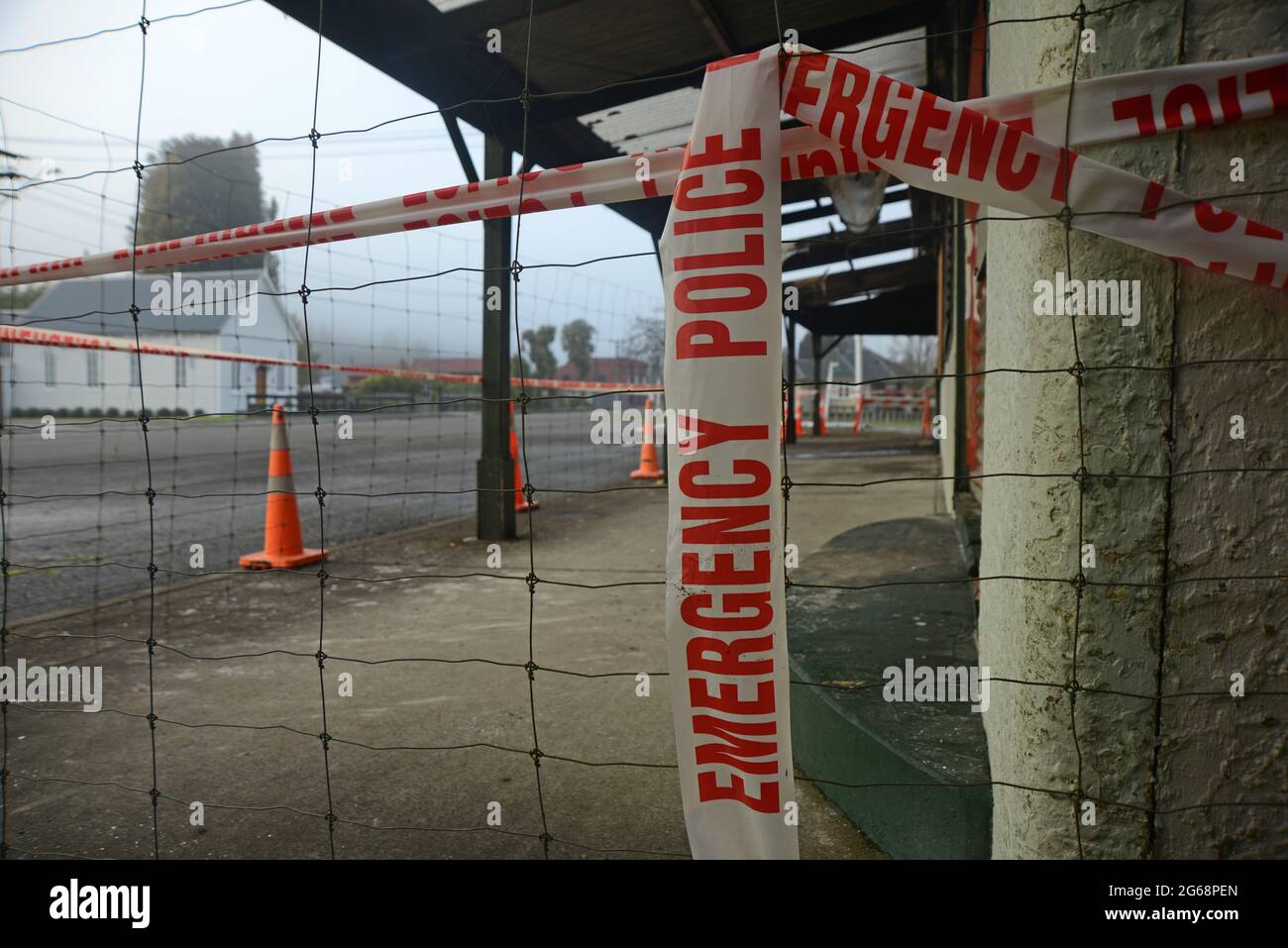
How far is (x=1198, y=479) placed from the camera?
1277mm

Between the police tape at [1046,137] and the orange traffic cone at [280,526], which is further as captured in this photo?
the orange traffic cone at [280,526]

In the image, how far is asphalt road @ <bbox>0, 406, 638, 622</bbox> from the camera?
481cm

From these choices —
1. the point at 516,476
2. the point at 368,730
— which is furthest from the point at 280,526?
the point at 368,730

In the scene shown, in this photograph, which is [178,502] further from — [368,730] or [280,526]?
[368,730]

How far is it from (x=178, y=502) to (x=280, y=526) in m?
3.60

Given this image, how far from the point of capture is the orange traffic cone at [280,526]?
536cm

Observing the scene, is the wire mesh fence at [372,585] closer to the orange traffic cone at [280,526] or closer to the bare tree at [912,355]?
the orange traffic cone at [280,526]

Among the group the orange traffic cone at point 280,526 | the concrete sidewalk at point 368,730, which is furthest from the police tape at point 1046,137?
the orange traffic cone at point 280,526

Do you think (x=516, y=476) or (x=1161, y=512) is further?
(x=516, y=476)

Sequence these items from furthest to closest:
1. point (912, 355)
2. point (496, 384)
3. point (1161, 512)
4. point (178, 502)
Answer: point (912, 355), point (178, 502), point (496, 384), point (1161, 512)

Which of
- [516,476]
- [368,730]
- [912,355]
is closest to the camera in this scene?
[368,730]

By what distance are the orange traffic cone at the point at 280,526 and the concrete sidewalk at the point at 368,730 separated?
219 millimetres

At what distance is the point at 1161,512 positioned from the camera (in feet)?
4.26

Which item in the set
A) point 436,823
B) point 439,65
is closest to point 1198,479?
point 436,823
